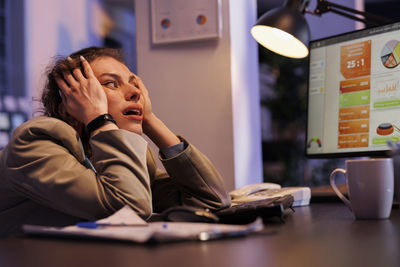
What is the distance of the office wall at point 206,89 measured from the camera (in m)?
2.19

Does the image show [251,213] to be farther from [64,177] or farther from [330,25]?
[330,25]

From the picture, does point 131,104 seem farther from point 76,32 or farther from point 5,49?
point 76,32

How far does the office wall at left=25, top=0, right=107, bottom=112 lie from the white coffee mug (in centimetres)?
327

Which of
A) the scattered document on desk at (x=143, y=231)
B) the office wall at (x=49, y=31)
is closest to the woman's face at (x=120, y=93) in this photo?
the scattered document on desk at (x=143, y=231)

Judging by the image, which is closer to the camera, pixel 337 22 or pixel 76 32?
pixel 337 22

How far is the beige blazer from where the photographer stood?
87cm

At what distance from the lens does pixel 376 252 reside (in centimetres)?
57

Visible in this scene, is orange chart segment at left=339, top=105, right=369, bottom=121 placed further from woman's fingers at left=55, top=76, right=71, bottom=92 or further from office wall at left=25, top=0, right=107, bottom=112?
office wall at left=25, top=0, right=107, bottom=112

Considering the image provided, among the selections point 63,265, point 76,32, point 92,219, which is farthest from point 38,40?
point 63,265

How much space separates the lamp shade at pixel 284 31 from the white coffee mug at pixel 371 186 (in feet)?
2.29

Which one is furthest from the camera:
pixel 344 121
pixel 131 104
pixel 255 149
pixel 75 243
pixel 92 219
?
pixel 255 149

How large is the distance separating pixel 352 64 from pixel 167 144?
2.02 ft

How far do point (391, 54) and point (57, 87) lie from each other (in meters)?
0.95

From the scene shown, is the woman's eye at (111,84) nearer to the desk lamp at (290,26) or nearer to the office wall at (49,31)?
the desk lamp at (290,26)
